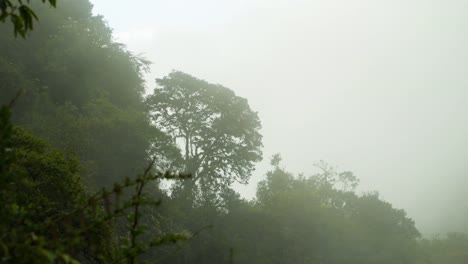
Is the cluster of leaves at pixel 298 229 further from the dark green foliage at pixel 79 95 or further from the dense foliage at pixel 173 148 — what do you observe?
the dark green foliage at pixel 79 95

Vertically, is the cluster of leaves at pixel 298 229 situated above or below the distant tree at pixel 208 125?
below

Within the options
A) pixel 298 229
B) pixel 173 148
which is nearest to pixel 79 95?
pixel 173 148

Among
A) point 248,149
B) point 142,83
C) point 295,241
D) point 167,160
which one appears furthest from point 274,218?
point 142,83

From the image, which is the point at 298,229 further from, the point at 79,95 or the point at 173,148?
the point at 79,95

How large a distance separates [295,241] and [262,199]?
29.4ft

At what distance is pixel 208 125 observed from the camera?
3616 centimetres

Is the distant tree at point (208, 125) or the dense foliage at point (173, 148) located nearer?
the dense foliage at point (173, 148)

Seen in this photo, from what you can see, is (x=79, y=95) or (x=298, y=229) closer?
(x=79, y=95)

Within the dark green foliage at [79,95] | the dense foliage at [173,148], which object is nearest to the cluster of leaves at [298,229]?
the dense foliage at [173,148]

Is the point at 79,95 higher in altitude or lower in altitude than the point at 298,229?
higher

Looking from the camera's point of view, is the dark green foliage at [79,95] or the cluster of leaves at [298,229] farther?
the cluster of leaves at [298,229]

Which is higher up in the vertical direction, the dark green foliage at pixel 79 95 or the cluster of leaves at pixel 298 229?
the dark green foliage at pixel 79 95

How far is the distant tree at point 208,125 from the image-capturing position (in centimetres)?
3497

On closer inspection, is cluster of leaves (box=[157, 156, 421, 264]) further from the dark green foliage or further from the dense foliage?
the dark green foliage
